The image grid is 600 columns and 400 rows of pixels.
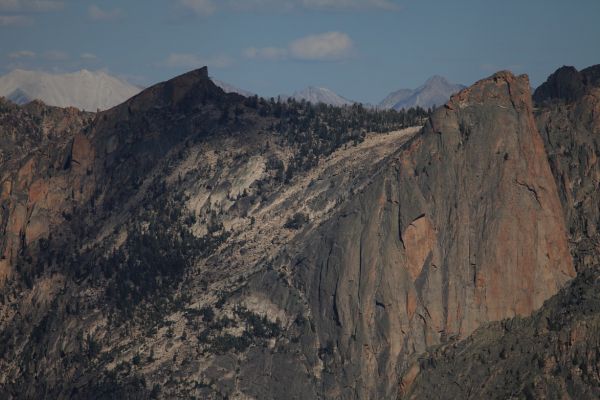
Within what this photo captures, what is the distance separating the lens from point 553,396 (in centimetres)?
19988

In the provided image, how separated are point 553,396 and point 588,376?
5271 mm

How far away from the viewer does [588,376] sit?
19962 cm
